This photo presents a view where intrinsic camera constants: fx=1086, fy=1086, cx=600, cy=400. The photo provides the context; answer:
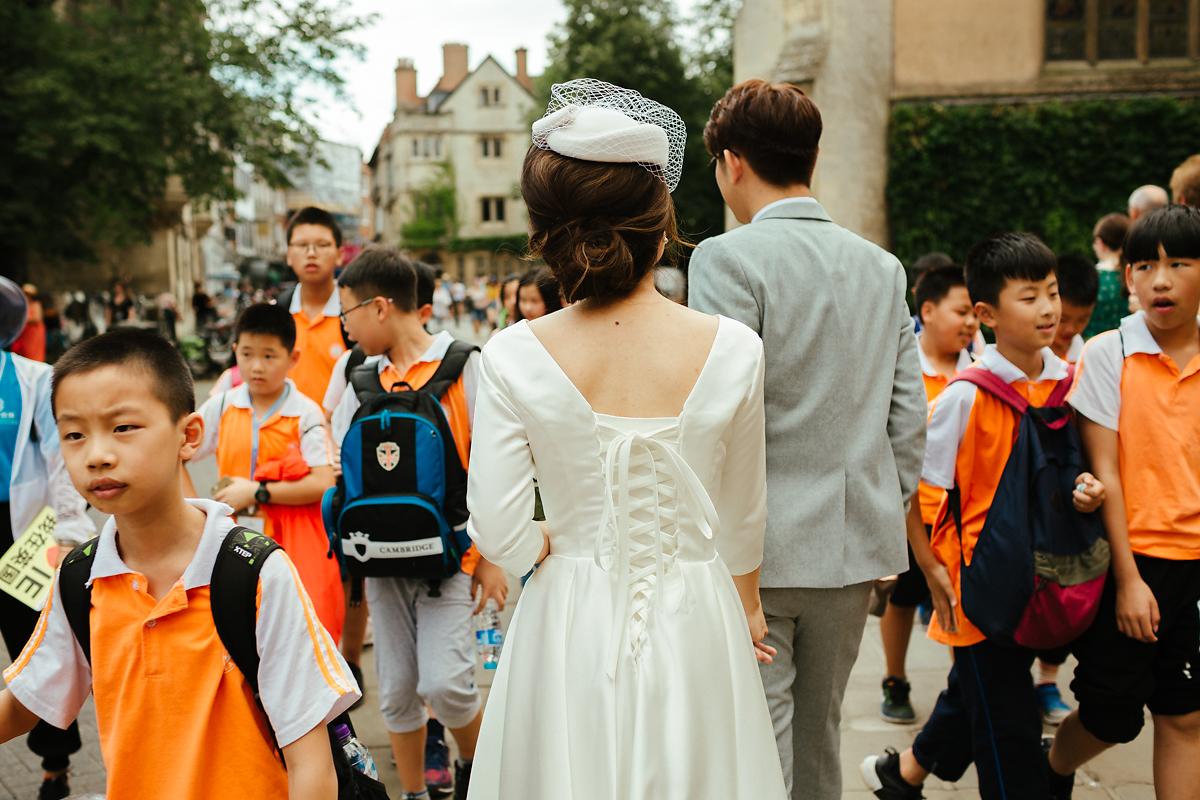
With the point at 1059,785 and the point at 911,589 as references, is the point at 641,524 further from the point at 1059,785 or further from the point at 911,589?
the point at 911,589

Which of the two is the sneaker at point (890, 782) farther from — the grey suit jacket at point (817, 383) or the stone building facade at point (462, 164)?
the stone building facade at point (462, 164)

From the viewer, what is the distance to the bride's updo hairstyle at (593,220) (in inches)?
91.9

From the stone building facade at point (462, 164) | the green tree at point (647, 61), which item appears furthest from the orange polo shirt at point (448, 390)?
the stone building facade at point (462, 164)

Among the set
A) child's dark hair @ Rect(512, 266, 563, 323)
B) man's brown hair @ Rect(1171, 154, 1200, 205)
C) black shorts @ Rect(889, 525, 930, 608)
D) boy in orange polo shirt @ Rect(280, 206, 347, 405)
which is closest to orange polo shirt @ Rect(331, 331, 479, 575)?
child's dark hair @ Rect(512, 266, 563, 323)

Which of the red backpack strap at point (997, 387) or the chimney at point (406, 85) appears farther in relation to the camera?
the chimney at point (406, 85)

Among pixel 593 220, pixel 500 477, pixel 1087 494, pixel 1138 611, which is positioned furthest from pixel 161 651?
pixel 1138 611

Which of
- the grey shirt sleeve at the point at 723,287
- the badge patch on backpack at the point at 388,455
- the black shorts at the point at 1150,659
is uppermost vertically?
the grey shirt sleeve at the point at 723,287

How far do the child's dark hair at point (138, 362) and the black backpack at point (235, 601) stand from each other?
0.31 meters

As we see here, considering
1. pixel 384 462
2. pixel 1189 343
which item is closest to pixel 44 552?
pixel 384 462

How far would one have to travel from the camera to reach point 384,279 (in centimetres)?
418

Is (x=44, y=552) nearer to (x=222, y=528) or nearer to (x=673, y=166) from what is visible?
(x=222, y=528)

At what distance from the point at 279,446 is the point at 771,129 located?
241 cm

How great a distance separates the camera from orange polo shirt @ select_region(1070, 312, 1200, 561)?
3.36 metres

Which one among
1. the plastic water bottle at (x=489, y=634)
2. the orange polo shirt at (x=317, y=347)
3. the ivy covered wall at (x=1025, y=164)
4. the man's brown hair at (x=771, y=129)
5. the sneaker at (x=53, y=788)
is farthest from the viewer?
the ivy covered wall at (x=1025, y=164)
